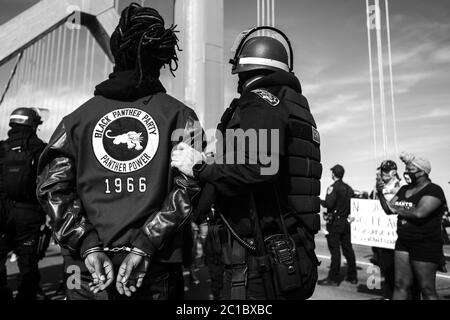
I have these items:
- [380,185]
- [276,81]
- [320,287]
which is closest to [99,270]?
[276,81]

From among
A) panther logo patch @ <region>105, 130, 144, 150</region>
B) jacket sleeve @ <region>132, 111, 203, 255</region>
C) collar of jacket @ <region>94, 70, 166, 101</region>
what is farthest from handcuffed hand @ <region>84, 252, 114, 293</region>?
collar of jacket @ <region>94, 70, 166, 101</region>

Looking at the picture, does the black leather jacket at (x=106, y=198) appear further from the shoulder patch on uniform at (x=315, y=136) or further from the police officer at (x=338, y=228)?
the police officer at (x=338, y=228)

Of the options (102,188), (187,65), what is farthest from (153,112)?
(187,65)

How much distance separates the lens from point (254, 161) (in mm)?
1614

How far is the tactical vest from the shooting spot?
72.7 inches

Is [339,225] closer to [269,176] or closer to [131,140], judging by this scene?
[269,176]

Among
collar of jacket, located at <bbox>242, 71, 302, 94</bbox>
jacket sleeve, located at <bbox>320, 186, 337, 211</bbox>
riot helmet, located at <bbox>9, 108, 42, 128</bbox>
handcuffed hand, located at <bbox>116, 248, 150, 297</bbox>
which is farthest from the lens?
jacket sleeve, located at <bbox>320, 186, 337, 211</bbox>

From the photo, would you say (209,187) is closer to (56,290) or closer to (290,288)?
(290,288)

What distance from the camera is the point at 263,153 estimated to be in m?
1.62

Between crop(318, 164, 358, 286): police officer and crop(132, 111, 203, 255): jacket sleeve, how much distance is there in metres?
4.65

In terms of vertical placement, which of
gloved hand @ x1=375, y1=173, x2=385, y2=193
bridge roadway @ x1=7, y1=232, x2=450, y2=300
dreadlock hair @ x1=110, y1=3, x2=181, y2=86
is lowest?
bridge roadway @ x1=7, y1=232, x2=450, y2=300

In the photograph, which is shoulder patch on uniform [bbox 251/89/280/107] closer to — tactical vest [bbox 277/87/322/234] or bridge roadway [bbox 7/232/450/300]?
tactical vest [bbox 277/87/322/234]

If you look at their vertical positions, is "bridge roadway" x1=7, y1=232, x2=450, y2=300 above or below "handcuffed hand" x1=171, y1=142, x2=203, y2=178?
below

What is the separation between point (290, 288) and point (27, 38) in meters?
4.60
